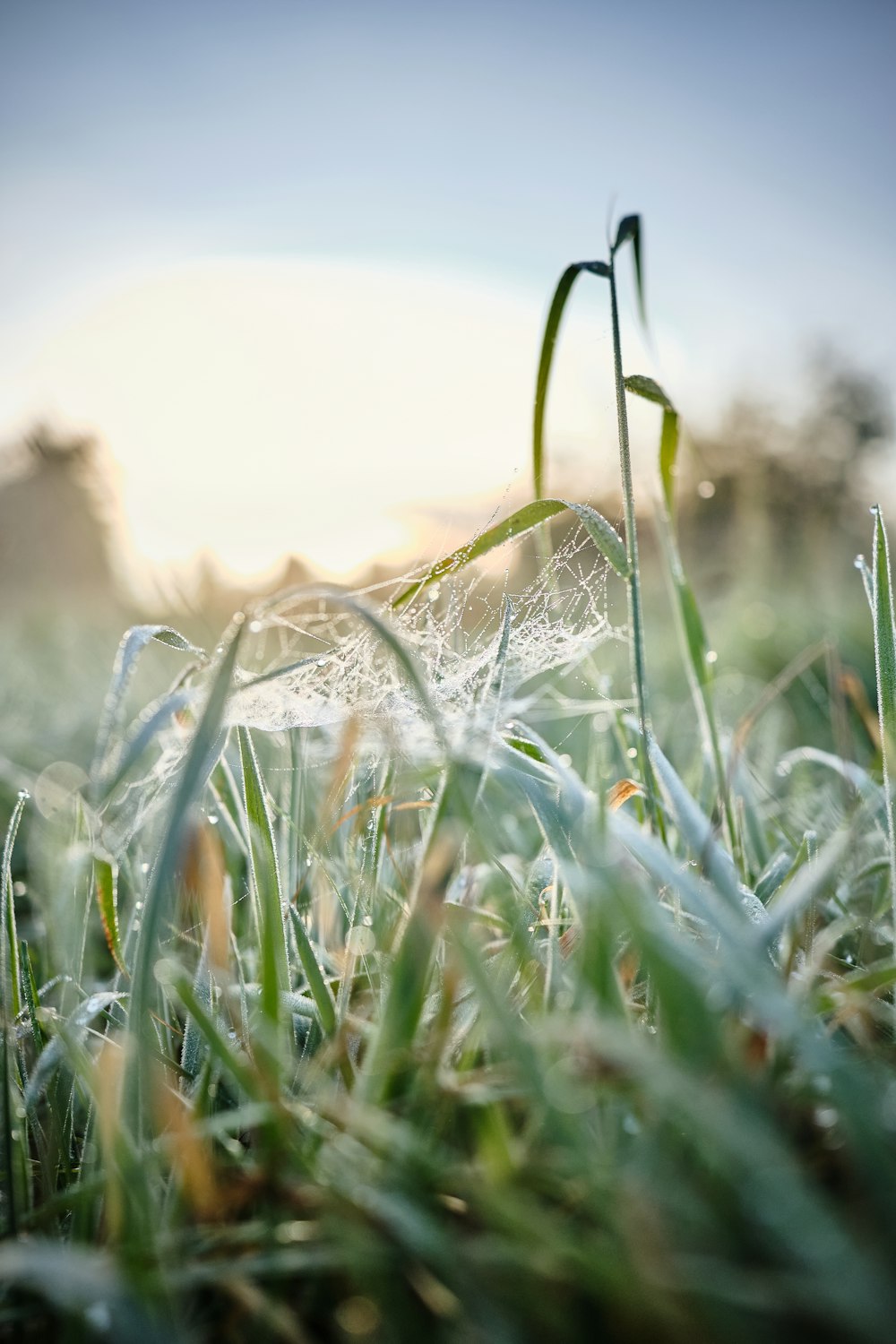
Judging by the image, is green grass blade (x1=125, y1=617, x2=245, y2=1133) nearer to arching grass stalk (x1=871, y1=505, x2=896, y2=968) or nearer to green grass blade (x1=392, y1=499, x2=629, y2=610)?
green grass blade (x1=392, y1=499, x2=629, y2=610)

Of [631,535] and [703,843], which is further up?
[631,535]

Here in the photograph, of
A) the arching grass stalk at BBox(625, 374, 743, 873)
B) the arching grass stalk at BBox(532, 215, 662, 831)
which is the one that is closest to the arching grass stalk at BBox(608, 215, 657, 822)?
the arching grass stalk at BBox(532, 215, 662, 831)

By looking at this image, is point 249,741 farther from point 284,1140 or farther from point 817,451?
point 817,451

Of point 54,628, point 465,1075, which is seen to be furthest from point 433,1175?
point 54,628

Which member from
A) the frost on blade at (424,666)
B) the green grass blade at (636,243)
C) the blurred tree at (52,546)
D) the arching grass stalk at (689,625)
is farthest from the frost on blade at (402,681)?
the blurred tree at (52,546)

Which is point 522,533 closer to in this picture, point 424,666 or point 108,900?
point 424,666

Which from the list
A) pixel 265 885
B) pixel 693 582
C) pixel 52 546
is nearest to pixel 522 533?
pixel 265 885

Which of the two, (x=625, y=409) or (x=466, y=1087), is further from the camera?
(x=625, y=409)

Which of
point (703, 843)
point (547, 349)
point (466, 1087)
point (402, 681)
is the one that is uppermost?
point (547, 349)
